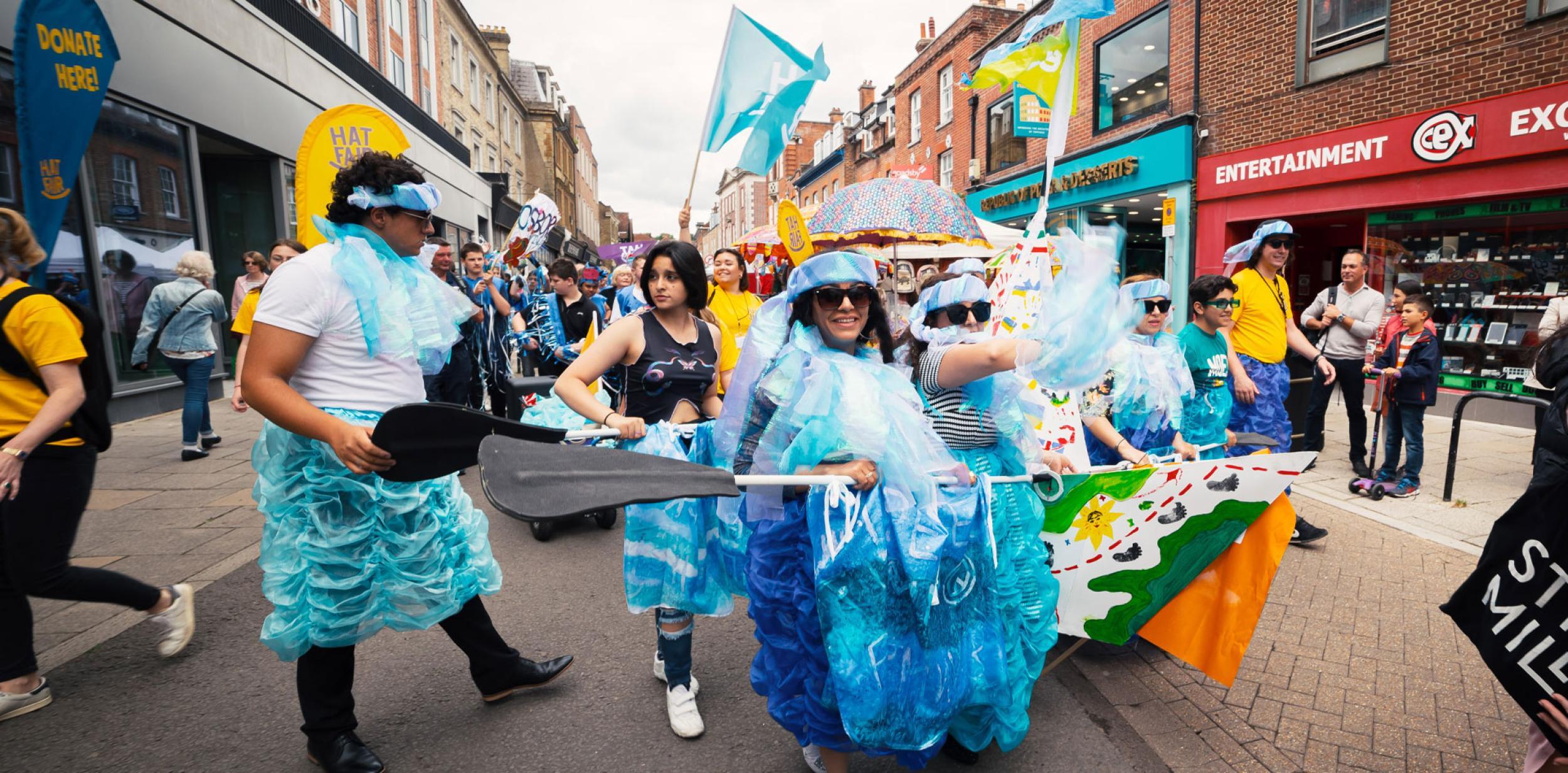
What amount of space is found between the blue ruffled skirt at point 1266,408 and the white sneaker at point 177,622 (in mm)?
5578

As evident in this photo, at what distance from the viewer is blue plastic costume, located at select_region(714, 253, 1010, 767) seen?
2049mm

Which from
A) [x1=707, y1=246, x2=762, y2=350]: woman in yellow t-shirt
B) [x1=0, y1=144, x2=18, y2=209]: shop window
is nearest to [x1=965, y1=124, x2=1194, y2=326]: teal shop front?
[x1=707, y1=246, x2=762, y2=350]: woman in yellow t-shirt

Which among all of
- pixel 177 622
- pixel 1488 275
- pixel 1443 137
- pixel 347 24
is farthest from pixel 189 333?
pixel 1488 275

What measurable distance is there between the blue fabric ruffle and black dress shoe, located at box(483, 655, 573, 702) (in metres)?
0.51

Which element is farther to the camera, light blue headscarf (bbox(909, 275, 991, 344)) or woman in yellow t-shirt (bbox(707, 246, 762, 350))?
woman in yellow t-shirt (bbox(707, 246, 762, 350))

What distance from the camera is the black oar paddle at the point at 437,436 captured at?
80.6 inches

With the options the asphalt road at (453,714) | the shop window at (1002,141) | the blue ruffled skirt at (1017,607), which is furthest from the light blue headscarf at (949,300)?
the shop window at (1002,141)

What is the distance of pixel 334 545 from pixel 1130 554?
2584 millimetres

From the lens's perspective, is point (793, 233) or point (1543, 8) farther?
point (793, 233)

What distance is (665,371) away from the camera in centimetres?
308

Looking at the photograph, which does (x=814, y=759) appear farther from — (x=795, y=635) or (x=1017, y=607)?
(x=1017, y=607)

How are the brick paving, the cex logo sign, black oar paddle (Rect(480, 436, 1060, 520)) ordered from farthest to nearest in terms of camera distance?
the cex logo sign → the brick paving → black oar paddle (Rect(480, 436, 1060, 520))

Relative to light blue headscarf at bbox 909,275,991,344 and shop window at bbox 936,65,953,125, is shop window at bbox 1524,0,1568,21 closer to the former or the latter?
light blue headscarf at bbox 909,275,991,344

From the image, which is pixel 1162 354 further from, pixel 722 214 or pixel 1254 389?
pixel 722 214
